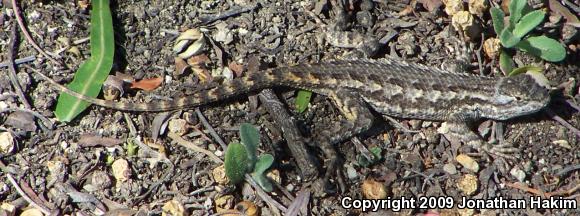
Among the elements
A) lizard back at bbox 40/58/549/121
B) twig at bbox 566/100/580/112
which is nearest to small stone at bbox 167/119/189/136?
lizard back at bbox 40/58/549/121

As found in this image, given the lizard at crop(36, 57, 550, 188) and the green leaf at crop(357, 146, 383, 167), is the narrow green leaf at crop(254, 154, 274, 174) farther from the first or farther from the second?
the green leaf at crop(357, 146, 383, 167)

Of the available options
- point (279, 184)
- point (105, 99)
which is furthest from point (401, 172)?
point (105, 99)

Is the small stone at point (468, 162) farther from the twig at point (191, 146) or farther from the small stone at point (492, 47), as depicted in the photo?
the twig at point (191, 146)

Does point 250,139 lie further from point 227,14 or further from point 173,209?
point 227,14

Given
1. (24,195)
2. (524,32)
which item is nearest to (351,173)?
(524,32)

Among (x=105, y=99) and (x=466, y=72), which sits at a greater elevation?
(x=105, y=99)

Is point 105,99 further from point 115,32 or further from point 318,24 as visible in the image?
point 318,24
